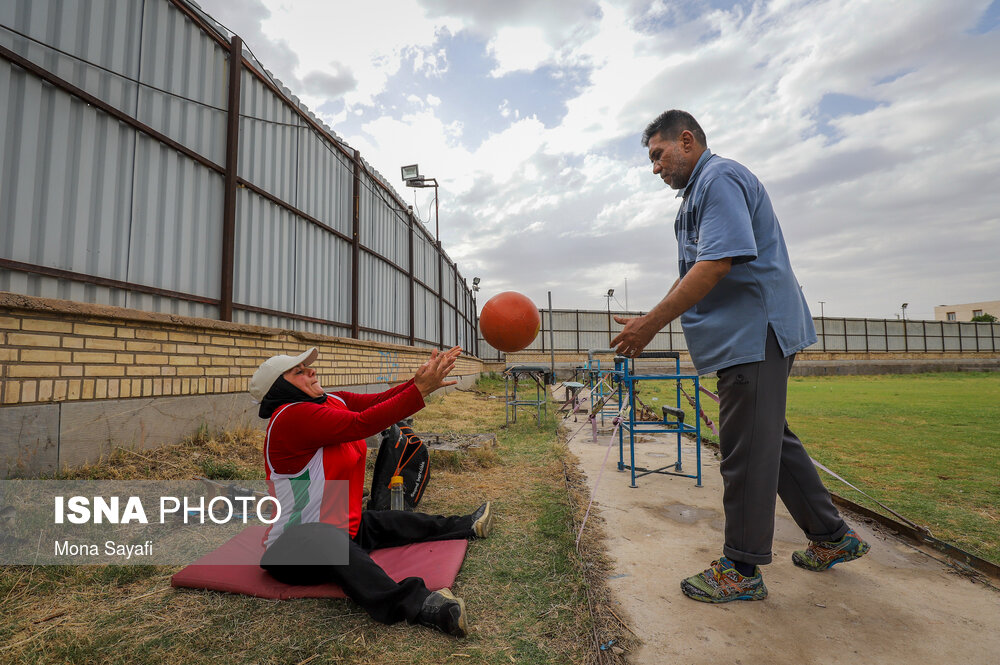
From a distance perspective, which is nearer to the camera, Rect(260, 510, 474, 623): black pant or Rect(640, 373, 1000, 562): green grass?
Rect(260, 510, 474, 623): black pant

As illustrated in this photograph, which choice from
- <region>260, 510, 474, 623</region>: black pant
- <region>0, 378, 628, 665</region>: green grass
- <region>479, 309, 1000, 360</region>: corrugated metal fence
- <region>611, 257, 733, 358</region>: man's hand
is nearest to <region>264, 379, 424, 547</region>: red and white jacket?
<region>260, 510, 474, 623</region>: black pant

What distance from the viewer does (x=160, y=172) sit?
4312 millimetres

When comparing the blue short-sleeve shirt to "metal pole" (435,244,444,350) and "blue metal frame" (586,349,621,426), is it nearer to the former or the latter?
"blue metal frame" (586,349,621,426)

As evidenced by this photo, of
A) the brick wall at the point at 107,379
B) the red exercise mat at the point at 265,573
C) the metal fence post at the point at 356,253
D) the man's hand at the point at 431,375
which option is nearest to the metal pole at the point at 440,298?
the metal fence post at the point at 356,253

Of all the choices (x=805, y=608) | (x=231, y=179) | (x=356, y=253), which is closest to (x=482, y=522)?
(x=805, y=608)

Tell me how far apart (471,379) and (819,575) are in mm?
15844

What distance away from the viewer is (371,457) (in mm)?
4934

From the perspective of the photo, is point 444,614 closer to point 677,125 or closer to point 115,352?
point 677,125

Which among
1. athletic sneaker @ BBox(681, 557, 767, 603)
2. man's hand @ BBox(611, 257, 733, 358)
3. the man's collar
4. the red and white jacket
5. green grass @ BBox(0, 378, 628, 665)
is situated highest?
the man's collar

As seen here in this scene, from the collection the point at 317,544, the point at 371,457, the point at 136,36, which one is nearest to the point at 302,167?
the point at 136,36

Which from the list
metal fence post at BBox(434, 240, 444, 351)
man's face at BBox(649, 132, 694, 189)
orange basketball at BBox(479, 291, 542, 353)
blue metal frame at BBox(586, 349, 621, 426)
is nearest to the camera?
man's face at BBox(649, 132, 694, 189)

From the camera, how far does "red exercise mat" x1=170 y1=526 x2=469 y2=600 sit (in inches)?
86.5

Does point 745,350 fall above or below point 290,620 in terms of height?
above

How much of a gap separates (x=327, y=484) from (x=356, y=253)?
21.1 ft
